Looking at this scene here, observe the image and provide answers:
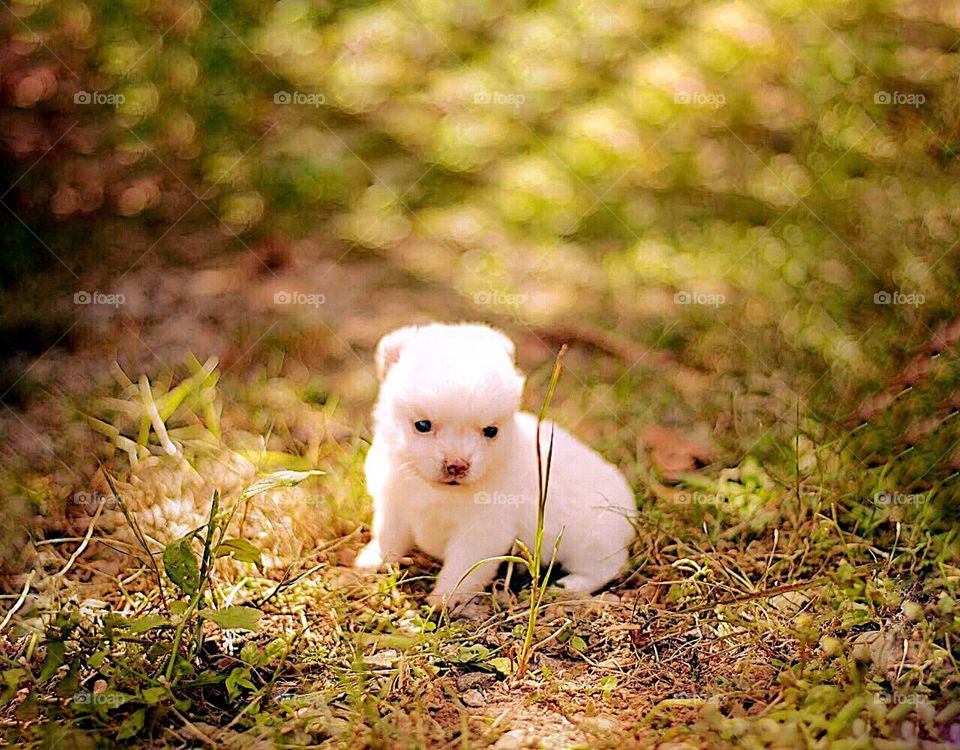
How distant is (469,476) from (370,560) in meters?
0.58

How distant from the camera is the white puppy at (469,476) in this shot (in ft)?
10.4

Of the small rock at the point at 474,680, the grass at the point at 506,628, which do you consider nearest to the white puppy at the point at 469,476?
the grass at the point at 506,628

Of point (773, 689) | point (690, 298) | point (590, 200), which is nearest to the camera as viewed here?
point (773, 689)

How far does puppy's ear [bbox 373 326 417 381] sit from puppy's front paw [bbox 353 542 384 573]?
1.86ft

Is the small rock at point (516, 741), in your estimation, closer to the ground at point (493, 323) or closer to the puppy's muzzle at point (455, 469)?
the ground at point (493, 323)

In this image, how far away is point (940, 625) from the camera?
2.88 meters

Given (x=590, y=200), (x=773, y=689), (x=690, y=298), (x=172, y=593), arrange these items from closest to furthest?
(x=773, y=689), (x=172, y=593), (x=690, y=298), (x=590, y=200)

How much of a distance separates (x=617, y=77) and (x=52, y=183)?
3.05 m

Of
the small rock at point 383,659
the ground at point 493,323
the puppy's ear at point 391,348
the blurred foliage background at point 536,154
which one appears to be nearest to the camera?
the ground at point 493,323

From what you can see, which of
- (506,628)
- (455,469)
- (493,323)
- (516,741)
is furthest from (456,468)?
(493,323)

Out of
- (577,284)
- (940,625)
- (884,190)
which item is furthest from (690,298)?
(940,625)

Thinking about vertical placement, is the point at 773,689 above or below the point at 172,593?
above

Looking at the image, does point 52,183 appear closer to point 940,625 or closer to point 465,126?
point 465,126

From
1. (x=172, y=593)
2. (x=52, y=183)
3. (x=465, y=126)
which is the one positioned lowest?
(x=172, y=593)
